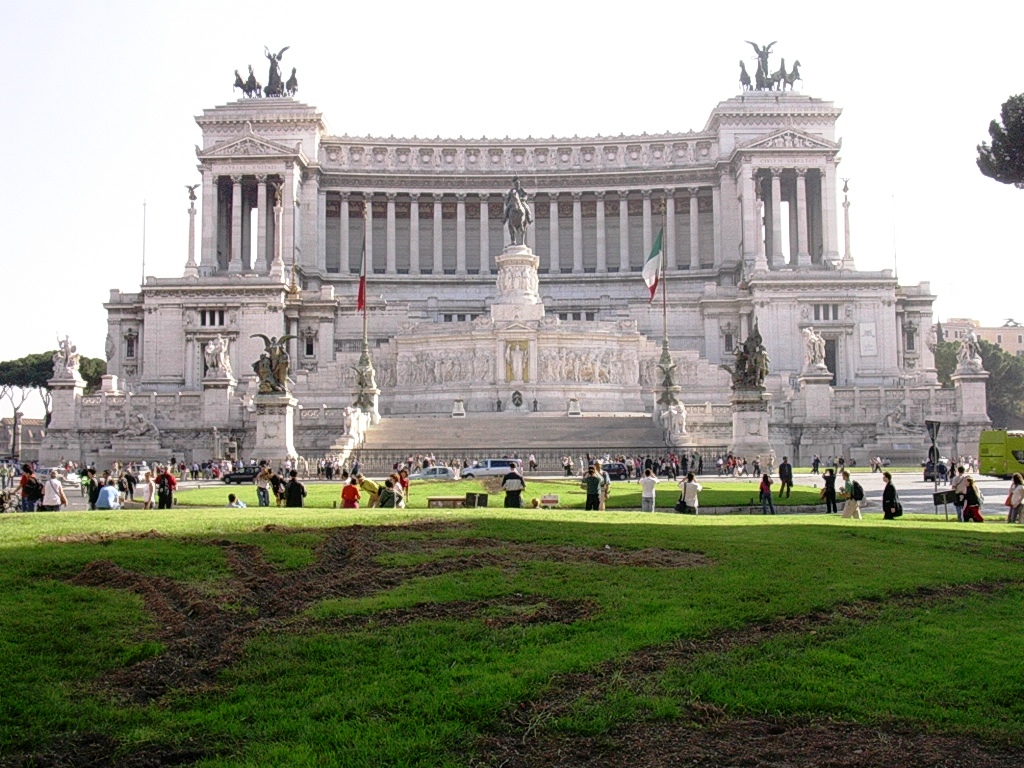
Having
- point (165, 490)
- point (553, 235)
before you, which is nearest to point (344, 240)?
point (553, 235)

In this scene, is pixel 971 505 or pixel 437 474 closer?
pixel 971 505

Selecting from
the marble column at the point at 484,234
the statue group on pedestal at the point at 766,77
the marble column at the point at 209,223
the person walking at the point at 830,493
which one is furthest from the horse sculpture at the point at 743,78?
the person walking at the point at 830,493

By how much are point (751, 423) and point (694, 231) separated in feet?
183

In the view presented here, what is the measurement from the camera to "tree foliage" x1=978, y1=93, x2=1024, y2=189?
40281 millimetres

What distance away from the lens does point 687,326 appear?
8981 centimetres

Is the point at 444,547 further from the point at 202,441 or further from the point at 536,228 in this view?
the point at 536,228

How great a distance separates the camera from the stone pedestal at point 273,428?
2040 inches

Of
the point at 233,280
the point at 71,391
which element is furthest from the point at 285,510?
the point at 233,280

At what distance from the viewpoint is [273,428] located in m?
52.0

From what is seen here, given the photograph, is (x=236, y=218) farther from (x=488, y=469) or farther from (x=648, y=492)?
(x=648, y=492)

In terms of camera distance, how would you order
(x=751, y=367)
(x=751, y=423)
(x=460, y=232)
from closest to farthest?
(x=751, y=423)
(x=751, y=367)
(x=460, y=232)

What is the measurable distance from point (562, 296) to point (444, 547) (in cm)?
8575

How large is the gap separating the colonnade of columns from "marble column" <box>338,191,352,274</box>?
10 centimetres

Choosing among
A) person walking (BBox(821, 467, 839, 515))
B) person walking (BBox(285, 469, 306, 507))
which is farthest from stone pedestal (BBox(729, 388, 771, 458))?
person walking (BBox(285, 469, 306, 507))
